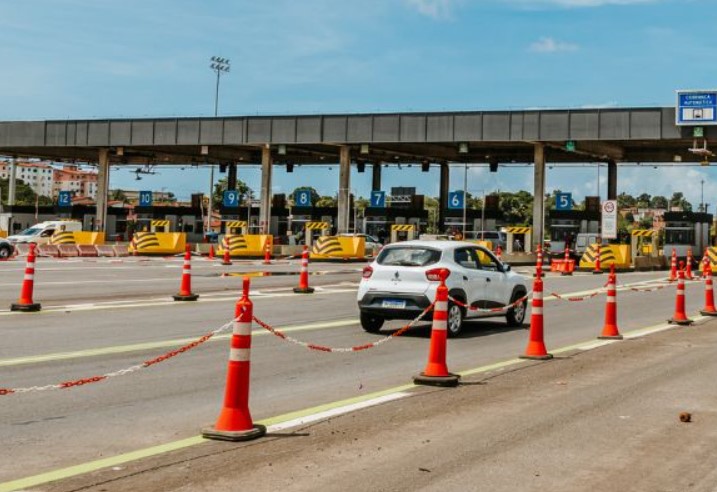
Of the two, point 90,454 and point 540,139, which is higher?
point 540,139

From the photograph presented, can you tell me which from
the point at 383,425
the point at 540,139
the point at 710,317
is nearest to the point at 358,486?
the point at 383,425

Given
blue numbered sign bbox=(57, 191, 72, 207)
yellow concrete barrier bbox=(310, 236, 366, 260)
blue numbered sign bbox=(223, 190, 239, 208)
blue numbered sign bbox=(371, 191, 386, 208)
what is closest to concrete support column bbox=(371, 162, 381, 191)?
blue numbered sign bbox=(371, 191, 386, 208)

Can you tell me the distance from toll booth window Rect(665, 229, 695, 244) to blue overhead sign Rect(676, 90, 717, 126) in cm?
760

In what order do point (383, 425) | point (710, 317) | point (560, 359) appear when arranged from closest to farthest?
point (383, 425)
point (560, 359)
point (710, 317)

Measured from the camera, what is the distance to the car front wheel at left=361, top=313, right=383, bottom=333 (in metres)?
14.7

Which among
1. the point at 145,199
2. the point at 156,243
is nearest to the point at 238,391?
the point at 156,243

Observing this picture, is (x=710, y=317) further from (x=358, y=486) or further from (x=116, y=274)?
(x=116, y=274)

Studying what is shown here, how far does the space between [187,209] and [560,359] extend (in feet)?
208

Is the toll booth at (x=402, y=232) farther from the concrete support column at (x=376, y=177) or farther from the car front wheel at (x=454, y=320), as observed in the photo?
the car front wheel at (x=454, y=320)

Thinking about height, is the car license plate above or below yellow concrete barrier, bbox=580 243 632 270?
below

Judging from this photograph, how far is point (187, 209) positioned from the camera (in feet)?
239

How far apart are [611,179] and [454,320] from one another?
4837cm

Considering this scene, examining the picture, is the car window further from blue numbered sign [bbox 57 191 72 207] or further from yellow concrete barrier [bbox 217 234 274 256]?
blue numbered sign [bbox 57 191 72 207]

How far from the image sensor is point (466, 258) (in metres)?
15.0
